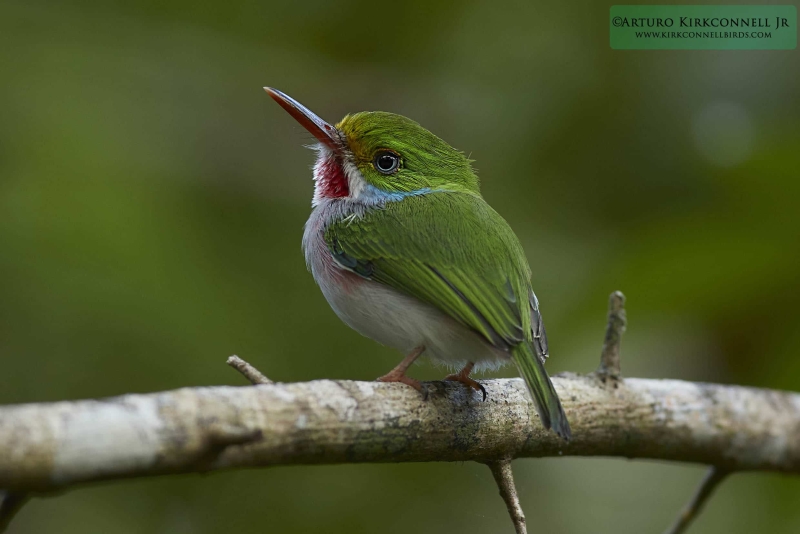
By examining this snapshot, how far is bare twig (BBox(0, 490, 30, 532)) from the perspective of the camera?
66.6 inches

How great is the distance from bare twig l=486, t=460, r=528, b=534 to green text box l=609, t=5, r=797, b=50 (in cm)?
291

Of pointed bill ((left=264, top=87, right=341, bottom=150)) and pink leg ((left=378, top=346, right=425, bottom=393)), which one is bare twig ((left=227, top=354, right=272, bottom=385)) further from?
pointed bill ((left=264, top=87, right=341, bottom=150))

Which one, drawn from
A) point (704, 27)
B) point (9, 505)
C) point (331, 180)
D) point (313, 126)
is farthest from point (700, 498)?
point (704, 27)

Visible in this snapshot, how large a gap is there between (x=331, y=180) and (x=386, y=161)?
27 cm

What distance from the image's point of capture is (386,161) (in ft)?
11.3

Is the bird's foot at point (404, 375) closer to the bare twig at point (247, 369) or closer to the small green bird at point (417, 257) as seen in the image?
the small green bird at point (417, 257)

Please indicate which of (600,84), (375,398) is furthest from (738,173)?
(375,398)

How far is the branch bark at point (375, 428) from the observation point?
5.78ft

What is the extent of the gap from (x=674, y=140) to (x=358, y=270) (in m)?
2.68

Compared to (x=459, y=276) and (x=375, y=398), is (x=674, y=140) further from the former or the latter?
(x=375, y=398)

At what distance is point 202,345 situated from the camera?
371 cm

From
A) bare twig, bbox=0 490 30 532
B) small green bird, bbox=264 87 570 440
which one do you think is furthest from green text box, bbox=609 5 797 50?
bare twig, bbox=0 490 30 532

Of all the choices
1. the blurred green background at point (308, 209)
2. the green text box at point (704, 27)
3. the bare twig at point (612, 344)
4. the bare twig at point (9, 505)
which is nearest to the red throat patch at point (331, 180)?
the blurred green background at point (308, 209)

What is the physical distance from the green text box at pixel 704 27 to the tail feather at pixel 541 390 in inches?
106
